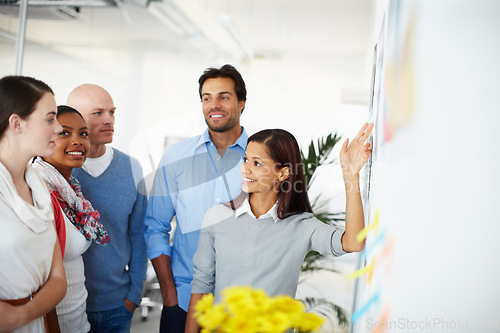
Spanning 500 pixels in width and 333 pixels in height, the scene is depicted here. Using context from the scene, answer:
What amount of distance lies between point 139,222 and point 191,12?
4.73 metres

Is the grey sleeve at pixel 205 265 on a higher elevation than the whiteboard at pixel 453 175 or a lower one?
lower

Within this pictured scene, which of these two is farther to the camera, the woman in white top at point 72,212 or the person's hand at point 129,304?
the person's hand at point 129,304

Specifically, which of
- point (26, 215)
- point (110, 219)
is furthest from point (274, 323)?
point (110, 219)

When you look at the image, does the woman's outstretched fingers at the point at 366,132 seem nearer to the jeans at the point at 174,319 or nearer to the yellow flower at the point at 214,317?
the yellow flower at the point at 214,317

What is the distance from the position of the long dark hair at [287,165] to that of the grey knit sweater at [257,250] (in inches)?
1.5

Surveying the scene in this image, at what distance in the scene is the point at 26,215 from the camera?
135 centimetres

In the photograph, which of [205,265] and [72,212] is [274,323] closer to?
[205,265]

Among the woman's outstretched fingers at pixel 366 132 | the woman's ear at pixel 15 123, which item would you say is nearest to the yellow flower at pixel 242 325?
the woman's outstretched fingers at pixel 366 132

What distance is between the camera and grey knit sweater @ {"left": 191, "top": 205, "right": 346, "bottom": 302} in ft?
4.86

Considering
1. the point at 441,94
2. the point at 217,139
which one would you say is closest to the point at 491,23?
the point at 441,94

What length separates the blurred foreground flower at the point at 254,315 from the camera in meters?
0.75

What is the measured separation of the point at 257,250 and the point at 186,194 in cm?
64

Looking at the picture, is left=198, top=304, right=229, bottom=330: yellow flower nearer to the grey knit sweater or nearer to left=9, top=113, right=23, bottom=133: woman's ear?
the grey knit sweater

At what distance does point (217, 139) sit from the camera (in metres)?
2.14
